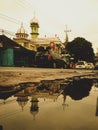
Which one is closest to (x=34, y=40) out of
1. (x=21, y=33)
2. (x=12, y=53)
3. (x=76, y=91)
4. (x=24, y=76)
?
(x=21, y=33)

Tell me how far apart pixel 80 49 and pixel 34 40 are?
19.5 m

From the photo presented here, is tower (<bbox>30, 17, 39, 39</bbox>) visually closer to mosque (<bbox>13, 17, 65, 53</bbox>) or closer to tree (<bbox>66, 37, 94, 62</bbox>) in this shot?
mosque (<bbox>13, 17, 65, 53</bbox>)

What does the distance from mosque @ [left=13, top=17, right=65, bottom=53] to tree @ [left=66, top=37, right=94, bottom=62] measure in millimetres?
4219

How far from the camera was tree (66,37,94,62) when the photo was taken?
213ft

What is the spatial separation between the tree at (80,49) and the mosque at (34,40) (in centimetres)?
422

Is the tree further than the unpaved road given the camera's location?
Yes

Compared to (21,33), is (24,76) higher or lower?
lower

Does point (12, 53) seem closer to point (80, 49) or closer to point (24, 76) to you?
point (24, 76)

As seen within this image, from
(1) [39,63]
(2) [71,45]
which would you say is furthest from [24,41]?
(1) [39,63]

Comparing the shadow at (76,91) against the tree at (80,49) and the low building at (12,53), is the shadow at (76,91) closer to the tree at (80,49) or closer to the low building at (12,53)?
the low building at (12,53)

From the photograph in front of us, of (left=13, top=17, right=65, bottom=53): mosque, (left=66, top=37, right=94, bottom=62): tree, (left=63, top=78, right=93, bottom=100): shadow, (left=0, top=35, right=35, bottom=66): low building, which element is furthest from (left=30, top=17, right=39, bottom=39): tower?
(left=63, top=78, right=93, bottom=100): shadow

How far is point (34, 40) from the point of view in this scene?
259 feet

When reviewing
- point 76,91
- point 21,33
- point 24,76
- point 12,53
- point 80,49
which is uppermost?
point 21,33

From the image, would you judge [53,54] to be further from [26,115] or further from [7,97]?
[26,115]
